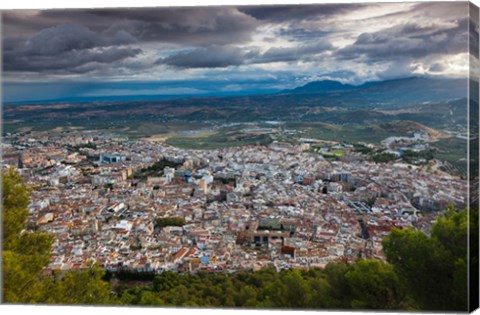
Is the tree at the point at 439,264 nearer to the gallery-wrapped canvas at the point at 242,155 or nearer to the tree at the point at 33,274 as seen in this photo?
the gallery-wrapped canvas at the point at 242,155

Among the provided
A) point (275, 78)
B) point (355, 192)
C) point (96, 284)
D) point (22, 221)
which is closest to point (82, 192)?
point (22, 221)

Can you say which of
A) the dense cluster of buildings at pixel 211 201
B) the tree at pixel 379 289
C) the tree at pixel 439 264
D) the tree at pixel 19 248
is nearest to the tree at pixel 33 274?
the tree at pixel 19 248

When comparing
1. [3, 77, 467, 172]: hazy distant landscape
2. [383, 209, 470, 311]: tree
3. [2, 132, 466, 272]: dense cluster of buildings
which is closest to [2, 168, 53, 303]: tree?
[2, 132, 466, 272]: dense cluster of buildings

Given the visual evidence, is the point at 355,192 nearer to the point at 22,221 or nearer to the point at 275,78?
the point at 275,78

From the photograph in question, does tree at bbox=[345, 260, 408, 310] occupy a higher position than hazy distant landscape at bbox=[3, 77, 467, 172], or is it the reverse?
hazy distant landscape at bbox=[3, 77, 467, 172]

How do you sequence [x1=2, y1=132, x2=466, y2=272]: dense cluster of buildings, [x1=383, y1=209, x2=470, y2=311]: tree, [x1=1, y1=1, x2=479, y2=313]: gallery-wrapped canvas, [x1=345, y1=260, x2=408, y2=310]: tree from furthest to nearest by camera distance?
[x1=2, y1=132, x2=466, y2=272]: dense cluster of buildings < [x1=1, y1=1, x2=479, y2=313]: gallery-wrapped canvas < [x1=345, y1=260, x2=408, y2=310]: tree < [x1=383, y1=209, x2=470, y2=311]: tree

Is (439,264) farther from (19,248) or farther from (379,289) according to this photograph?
(19,248)

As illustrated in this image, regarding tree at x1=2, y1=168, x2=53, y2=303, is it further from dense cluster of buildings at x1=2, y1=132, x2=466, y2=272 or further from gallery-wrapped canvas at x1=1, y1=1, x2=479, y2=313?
dense cluster of buildings at x1=2, y1=132, x2=466, y2=272

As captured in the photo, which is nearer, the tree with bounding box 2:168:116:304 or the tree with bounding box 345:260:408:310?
Answer: the tree with bounding box 345:260:408:310
